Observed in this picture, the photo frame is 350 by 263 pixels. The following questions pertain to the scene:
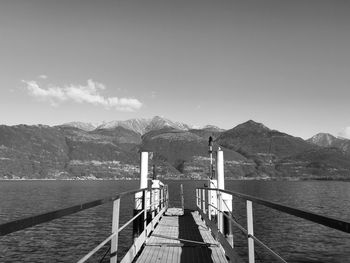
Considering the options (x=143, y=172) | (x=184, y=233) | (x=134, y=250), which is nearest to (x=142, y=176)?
(x=143, y=172)

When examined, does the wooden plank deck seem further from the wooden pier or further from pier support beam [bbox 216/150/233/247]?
pier support beam [bbox 216/150/233/247]

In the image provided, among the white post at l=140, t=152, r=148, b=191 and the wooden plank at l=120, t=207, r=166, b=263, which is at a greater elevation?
the white post at l=140, t=152, r=148, b=191

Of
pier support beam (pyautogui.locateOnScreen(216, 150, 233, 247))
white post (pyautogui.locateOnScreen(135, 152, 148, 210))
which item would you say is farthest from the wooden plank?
white post (pyautogui.locateOnScreen(135, 152, 148, 210))

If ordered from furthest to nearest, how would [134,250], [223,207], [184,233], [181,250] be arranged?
1. [184,233]
2. [223,207]
3. [181,250]
4. [134,250]

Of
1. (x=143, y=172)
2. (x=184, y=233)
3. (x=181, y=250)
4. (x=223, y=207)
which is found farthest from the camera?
(x=143, y=172)

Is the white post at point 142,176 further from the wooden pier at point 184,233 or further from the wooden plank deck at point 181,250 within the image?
the wooden plank deck at point 181,250

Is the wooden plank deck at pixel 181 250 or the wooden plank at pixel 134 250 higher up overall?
the wooden plank at pixel 134 250

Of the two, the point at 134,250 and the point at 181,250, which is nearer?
the point at 134,250

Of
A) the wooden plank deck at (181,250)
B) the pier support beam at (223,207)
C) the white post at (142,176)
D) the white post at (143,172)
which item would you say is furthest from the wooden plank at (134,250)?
the white post at (143,172)

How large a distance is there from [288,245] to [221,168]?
772 inches

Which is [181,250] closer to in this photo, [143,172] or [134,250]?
[134,250]

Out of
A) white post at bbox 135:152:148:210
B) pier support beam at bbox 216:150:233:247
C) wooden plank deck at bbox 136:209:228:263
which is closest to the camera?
wooden plank deck at bbox 136:209:228:263

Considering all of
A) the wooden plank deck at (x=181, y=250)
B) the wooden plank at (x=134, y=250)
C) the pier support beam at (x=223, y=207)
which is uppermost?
the pier support beam at (x=223, y=207)

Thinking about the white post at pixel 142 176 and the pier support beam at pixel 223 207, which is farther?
the white post at pixel 142 176
